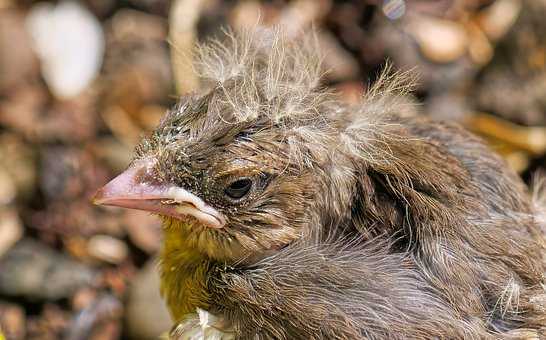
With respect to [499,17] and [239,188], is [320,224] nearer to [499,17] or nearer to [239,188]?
[239,188]

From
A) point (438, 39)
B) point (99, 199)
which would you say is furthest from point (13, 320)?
point (438, 39)

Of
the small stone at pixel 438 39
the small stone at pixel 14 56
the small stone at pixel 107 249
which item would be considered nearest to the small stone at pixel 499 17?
the small stone at pixel 438 39

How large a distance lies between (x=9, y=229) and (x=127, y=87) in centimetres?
82

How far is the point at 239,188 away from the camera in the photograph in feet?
5.27

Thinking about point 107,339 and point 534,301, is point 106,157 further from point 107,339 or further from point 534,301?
point 534,301

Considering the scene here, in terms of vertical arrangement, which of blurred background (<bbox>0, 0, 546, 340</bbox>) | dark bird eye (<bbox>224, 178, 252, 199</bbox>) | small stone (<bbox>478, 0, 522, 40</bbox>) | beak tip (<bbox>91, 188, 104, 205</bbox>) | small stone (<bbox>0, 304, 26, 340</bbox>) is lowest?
small stone (<bbox>0, 304, 26, 340</bbox>)

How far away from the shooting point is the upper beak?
1.61 m

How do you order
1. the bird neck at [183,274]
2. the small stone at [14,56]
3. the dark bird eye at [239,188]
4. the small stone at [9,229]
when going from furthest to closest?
the small stone at [14,56] → the small stone at [9,229] → the bird neck at [183,274] → the dark bird eye at [239,188]

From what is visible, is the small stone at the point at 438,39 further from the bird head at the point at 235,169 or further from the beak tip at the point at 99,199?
the beak tip at the point at 99,199

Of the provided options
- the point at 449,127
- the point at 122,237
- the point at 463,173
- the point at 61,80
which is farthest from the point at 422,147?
the point at 61,80

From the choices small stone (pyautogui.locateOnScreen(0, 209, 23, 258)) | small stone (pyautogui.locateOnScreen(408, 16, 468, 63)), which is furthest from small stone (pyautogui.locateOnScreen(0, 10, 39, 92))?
small stone (pyautogui.locateOnScreen(408, 16, 468, 63))

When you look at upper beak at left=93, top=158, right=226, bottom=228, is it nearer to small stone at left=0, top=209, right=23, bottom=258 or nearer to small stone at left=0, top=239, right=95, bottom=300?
small stone at left=0, top=239, right=95, bottom=300

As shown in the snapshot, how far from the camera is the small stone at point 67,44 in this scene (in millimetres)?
3494

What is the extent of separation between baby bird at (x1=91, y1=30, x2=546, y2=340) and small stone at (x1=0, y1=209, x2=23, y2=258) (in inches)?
54.1
